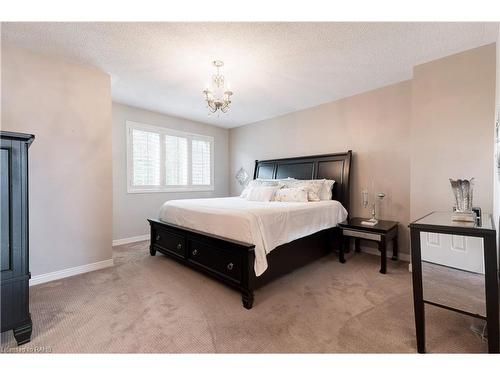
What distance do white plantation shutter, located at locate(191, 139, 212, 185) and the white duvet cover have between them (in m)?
2.12

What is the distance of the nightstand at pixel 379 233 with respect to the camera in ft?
9.16

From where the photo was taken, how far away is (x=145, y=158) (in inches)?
177

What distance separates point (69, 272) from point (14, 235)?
155 centimetres

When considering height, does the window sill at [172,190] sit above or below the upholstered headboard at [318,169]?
below

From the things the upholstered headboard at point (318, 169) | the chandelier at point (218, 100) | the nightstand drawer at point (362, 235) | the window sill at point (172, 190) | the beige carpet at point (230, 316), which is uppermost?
the chandelier at point (218, 100)

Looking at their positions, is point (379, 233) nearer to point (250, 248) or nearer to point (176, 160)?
point (250, 248)

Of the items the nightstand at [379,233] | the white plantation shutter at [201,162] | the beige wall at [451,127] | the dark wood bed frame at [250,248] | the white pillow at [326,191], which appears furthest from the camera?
the white plantation shutter at [201,162]

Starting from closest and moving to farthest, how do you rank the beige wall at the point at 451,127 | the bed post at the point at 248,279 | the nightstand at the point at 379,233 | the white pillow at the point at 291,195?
the bed post at the point at 248,279, the beige wall at the point at 451,127, the nightstand at the point at 379,233, the white pillow at the point at 291,195

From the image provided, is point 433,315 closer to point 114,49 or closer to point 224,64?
point 224,64

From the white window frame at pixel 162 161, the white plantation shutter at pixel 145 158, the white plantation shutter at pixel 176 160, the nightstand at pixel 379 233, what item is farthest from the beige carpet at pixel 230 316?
the white plantation shutter at pixel 176 160

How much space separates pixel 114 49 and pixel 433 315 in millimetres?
4027

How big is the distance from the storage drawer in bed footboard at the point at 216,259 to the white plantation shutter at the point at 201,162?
9.27 feet

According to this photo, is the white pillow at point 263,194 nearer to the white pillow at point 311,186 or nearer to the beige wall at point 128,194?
the white pillow at point 311,186

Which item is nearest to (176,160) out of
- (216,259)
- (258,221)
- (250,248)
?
(216,259)
